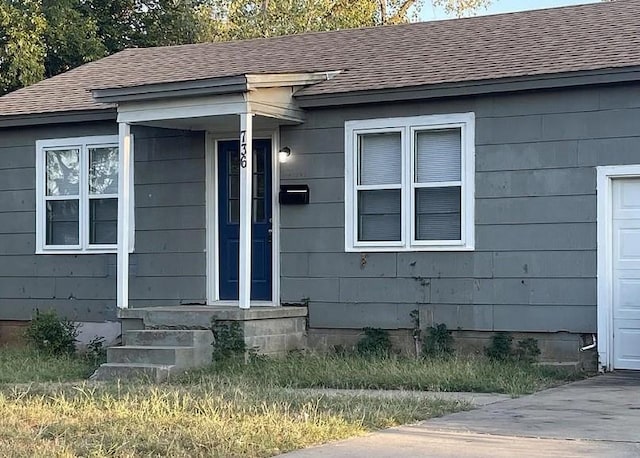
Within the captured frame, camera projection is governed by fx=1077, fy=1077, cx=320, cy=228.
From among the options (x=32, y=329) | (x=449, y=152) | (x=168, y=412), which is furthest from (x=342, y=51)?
(x=168, y=412)

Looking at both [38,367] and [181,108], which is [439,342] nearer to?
[181,108]

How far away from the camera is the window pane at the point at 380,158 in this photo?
1307cm

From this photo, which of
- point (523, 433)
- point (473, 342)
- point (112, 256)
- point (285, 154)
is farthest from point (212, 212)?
point (523, 433)

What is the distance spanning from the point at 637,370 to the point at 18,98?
10.0 m

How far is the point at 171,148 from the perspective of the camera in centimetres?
1461

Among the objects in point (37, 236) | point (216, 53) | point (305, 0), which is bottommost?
point (37, 236)

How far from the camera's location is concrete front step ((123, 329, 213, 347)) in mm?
12461

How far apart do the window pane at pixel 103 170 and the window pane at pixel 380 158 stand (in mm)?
3789

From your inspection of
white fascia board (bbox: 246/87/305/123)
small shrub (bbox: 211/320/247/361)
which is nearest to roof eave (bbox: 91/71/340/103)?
white fascia board (bbox: 246/87/305/123)

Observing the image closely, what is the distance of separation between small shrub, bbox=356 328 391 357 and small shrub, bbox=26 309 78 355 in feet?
13.7

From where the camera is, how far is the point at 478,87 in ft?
40.4

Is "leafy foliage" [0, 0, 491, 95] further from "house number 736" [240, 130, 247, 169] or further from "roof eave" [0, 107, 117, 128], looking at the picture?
"house number 736" [240, 130, 247, 169]

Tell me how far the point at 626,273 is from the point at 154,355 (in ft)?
17.6

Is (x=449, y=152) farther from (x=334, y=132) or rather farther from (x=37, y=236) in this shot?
(x=37, y=236)
